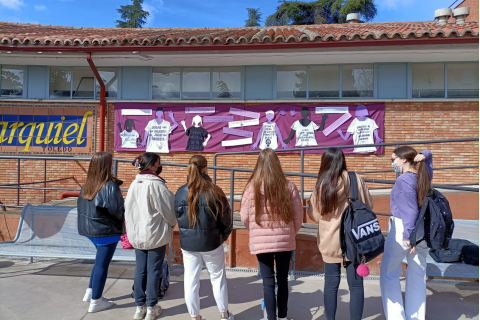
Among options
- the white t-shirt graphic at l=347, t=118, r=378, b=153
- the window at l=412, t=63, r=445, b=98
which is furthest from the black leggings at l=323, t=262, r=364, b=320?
the window at l=412, t=63, r=445, b=98

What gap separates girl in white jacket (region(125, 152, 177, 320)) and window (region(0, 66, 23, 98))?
728cm

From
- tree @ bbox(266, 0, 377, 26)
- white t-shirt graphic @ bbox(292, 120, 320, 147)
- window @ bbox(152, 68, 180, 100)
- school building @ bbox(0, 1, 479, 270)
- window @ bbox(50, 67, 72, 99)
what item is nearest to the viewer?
school building @ bbox(0, 1, 479, 270)

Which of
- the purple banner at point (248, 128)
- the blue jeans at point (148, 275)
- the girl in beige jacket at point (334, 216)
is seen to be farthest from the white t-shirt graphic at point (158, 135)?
the girl in beige jacket at point (334, 216)

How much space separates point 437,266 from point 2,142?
9.39 metres

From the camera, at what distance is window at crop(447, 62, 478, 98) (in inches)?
324

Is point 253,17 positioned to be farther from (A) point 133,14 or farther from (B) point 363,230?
(B) point 363,230

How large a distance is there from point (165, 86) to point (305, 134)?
11.5ft

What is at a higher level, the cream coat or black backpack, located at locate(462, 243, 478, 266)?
the cream coat

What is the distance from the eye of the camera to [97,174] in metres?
3.76

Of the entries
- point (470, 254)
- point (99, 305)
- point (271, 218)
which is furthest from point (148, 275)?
point (470, 254)

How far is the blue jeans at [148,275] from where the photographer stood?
11.7ft

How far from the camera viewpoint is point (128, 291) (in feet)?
14.3

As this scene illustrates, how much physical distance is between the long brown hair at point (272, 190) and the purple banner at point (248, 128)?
17.2 feet

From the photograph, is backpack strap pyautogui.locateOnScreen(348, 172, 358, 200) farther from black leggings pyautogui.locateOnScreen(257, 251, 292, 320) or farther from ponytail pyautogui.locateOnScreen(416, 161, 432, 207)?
black leggings pyautogui.locateOnScreen(257, 251, 292, 320)
